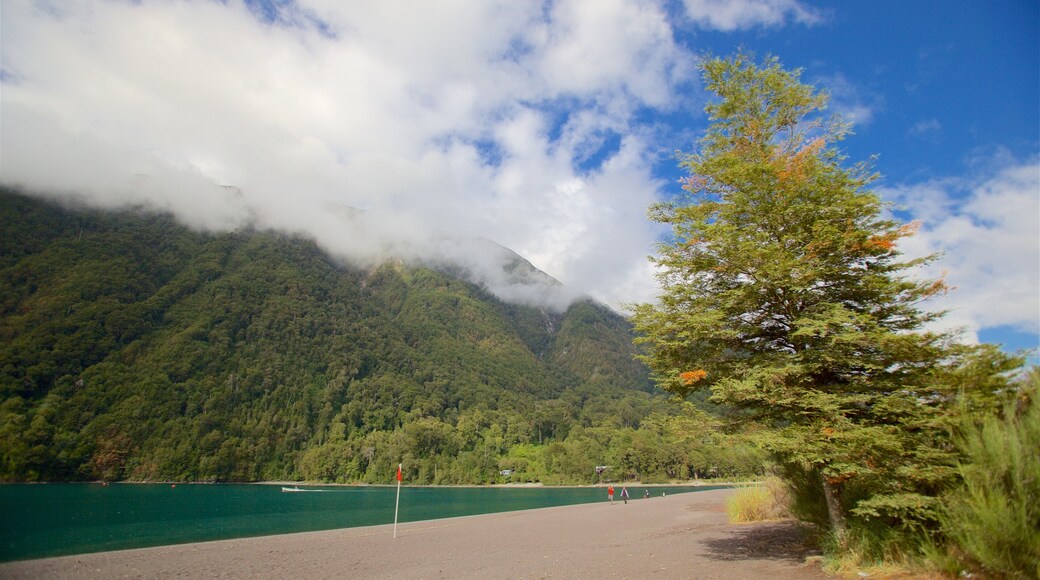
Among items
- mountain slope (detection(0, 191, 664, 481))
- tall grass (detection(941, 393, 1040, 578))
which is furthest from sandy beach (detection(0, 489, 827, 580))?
mountain slope (detection(0, 191, 664, 481))

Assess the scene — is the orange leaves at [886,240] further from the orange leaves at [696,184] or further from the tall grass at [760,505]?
the tall grass at [760,505]

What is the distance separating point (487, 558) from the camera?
53.7ft

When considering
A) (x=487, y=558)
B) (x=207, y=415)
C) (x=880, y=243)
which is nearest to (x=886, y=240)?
(x=880, y=243)

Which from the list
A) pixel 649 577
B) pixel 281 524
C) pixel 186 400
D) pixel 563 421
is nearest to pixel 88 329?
pixel 186 400

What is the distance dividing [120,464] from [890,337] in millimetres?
171081

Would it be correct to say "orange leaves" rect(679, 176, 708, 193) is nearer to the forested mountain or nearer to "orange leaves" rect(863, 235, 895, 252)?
"orange leaves" rect(863, 235, 895, 252)

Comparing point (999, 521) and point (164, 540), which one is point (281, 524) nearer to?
point (164, 540)

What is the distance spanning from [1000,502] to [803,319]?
4108 millimetres

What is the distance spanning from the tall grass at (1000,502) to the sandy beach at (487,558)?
3175 mm

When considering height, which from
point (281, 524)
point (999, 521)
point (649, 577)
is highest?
Result: point (999, 521)

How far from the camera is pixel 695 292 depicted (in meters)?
12.0

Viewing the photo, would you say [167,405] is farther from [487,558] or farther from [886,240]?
[886,240]

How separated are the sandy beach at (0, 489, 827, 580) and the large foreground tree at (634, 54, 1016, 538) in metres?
2.81

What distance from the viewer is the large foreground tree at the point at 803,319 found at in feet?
28.8
